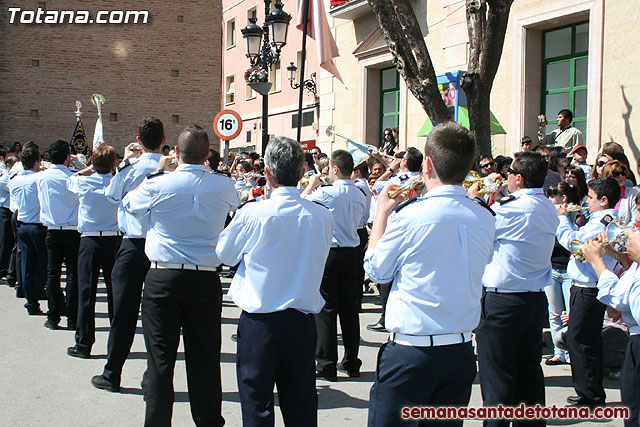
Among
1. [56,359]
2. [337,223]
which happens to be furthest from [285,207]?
[56,359]

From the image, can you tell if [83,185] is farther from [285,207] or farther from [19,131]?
[19,131]

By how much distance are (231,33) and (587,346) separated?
32806 mm

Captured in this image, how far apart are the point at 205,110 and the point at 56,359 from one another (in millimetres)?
30987

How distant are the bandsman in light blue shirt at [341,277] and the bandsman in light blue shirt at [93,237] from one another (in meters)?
2.20

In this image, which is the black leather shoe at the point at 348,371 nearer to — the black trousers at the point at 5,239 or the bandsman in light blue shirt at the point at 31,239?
the bandsman in light blue shirt at the point at 31,239

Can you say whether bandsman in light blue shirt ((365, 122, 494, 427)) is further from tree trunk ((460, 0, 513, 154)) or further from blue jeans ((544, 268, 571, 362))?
tree trunk ((460, 0, 513, 154))

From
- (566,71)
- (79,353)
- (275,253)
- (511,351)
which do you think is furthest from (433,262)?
(566,71)

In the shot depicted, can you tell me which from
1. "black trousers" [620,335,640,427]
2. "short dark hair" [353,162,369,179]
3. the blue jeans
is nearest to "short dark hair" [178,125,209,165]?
"black trousers" [620,335,640,427]

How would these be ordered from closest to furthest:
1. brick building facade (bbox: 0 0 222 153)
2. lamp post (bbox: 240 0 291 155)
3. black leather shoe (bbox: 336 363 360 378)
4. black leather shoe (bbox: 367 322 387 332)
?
black leather shoe (bbox: 336 363 360 378) < black leather shoe (bbox: 367 322 387 332) < lamp post (bbox: 240 0 291 155) < brick building facade (bbox: 0 0 222 153)

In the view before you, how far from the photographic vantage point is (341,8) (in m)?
19.2

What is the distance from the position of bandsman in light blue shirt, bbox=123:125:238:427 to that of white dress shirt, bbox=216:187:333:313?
811 mm

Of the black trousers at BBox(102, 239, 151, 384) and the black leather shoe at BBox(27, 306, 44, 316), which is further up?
the black trousers at BBox(102, 239, 151, 384)

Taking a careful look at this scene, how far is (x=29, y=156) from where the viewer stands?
9711 mm

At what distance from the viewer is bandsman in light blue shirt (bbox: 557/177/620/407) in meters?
5.60
